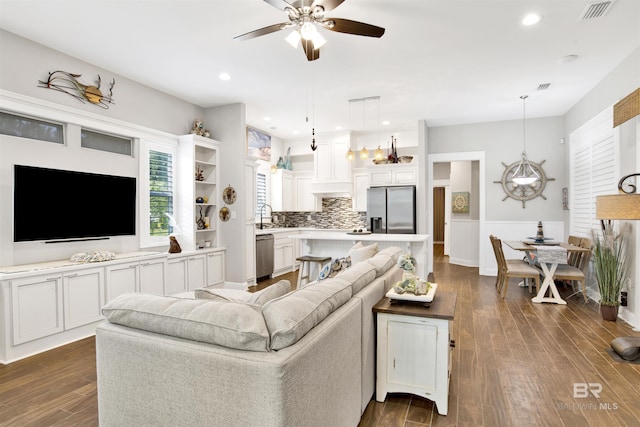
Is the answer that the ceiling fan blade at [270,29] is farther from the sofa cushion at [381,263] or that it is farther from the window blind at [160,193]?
the window blind at [160,193]

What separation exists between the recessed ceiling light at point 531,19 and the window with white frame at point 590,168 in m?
2.05

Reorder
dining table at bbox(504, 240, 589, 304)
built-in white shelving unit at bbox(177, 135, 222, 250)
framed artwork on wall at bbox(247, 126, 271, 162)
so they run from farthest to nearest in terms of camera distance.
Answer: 1. framed artwork on wall at bbox(247, 126, 271, 162)
2. built-in white shelving unit at bbox(177, 135, 222, 250)
3. dining table at bbox(504, 240, 589, 304)

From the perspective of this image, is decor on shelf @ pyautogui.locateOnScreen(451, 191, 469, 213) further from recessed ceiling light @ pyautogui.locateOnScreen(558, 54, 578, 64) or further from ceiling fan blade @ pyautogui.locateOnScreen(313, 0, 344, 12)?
ceiling fan blade @ pyautogui.locateOnScreen(313, 0, 344, 12)

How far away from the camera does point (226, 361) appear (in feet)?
4.40

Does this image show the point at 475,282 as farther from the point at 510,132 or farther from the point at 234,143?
the point at 234,143

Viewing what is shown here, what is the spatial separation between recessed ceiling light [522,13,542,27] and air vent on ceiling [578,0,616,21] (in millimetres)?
353

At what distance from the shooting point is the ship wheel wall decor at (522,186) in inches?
254

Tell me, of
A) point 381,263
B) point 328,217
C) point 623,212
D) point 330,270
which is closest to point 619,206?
point 623,212

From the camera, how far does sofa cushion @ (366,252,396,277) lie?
274 cm

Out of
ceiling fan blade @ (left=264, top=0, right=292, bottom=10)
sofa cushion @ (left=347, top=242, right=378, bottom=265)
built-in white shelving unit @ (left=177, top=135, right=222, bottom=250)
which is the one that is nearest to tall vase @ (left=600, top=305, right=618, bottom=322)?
sofa cushion @ (left=347, top=242, right=378, bottom=265)

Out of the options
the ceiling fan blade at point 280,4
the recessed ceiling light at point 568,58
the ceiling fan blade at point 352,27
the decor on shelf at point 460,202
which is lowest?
the decor on shelf at point 460,202

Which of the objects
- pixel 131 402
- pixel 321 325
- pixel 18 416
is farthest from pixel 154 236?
pixel 321 325

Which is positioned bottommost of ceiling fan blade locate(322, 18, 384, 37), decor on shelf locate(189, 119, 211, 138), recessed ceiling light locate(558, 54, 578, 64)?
decor on shelf locate(189, 119, 211, 138)

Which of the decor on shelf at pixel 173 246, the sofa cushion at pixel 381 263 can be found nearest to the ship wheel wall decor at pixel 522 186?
the sofa cushion at pixel 381 263
